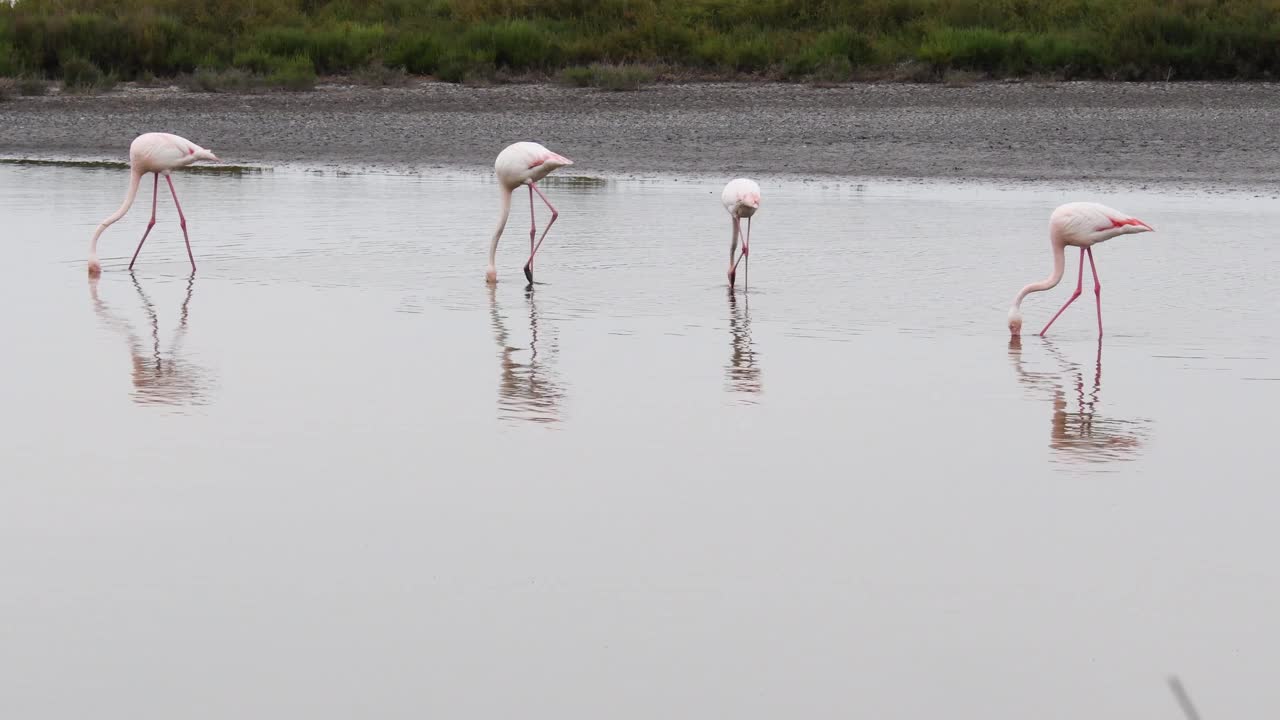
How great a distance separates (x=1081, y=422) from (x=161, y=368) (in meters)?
3.87

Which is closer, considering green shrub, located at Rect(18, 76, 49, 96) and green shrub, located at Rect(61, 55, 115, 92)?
green shrub, located at Rect(18, 76, 49, 96)

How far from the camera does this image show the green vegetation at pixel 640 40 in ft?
84.8

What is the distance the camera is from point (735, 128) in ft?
70.8

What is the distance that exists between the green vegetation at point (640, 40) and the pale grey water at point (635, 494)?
1548 centimetres

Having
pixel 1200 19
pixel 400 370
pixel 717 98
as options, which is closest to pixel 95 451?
pixel 400 370

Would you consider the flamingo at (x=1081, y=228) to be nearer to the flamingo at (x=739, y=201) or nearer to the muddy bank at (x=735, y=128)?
the flamingo at (x=739, y=201)

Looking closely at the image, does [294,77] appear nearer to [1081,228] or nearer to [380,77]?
[380,77]

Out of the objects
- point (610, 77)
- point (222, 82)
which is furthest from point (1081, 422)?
point (222, 82)

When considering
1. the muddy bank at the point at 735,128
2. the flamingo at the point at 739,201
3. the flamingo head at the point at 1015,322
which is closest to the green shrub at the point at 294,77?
the muddy bank at the point at 735,128

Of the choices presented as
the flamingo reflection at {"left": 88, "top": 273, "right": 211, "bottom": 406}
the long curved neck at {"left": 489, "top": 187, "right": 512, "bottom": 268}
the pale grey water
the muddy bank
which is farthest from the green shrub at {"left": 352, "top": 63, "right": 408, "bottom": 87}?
the flamingo reflection at {"left": 88, "top": 273, "right": 211, "bottom": 406}

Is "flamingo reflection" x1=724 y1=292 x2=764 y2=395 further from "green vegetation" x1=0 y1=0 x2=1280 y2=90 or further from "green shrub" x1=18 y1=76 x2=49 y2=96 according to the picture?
"green shrub" x1=18 y1=76 x2=49 y2=96

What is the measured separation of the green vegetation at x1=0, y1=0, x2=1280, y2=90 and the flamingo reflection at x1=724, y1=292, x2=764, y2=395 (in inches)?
655

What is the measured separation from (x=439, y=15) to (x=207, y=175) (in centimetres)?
1412

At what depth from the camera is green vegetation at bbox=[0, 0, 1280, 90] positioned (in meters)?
25.8
